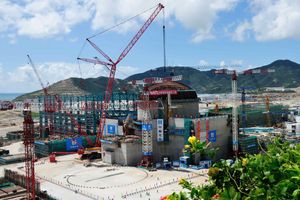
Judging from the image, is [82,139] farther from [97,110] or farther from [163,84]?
[163,84]

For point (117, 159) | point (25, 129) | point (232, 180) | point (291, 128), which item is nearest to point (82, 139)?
point (117, 159)

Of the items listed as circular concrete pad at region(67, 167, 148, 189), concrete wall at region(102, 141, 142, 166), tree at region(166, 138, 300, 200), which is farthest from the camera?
concrete wall at region(102, 141, 142, 166)

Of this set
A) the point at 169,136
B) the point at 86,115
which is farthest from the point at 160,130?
the point at 86,115

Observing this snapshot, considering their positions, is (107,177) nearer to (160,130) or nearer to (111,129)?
(160,130)

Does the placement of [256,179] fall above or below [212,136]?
above

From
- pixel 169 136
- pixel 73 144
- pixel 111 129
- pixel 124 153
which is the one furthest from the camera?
pixel 111 129

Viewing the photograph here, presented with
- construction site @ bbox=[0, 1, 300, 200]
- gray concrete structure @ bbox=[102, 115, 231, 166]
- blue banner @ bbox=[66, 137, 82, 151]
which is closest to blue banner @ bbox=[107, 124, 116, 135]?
construction site @ bbox=[0, 1, 300, 200]

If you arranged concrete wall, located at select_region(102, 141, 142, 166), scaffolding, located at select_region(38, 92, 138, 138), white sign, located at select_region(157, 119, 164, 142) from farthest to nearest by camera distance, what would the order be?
scaffolding, located at select_region(38, 92, 138, 138), white sign, located at select_region(157, 119, 164, 142), concrete wall, located at select_region(102, 141, 142, 166)

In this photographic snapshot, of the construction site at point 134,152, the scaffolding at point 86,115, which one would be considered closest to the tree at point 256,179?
the construction site at point 134,152

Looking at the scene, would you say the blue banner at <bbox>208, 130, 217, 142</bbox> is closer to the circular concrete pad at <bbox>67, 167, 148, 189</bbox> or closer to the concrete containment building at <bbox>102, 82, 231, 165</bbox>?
the concrete containment building at <bbox>102, 82, 231, 165</bbox>

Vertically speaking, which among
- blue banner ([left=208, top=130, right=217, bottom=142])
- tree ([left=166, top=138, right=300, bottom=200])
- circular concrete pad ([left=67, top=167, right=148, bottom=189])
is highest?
tree ([left=166, top=138, right=300, bottom=200])

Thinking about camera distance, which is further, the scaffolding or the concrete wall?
the scaffolding

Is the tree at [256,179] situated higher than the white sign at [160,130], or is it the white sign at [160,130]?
the tree at [256,179]

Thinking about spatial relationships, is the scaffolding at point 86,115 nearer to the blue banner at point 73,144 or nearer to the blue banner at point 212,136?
the blue banner at point 73,144
